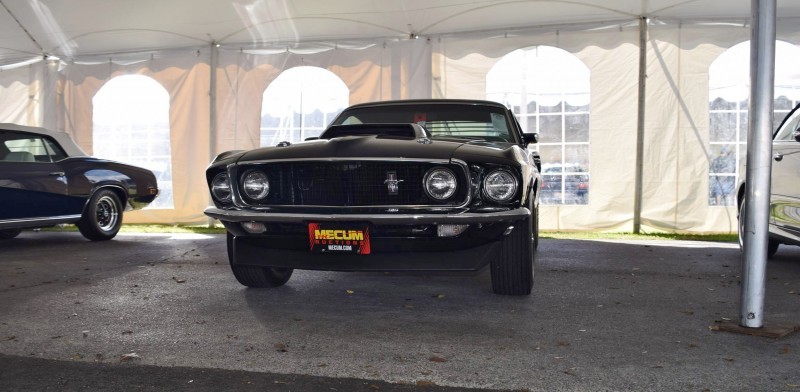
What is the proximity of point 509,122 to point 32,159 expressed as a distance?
17.3ft

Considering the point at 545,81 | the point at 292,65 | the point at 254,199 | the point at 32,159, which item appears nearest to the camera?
the point at 254,199

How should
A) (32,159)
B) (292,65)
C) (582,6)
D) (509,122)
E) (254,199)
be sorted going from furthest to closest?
(292,65) → (582,6) → (32,159) → (509,122) → (254,199)

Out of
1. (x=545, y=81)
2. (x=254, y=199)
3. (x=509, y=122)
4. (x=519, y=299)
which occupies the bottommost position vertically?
(x=519, y=299)

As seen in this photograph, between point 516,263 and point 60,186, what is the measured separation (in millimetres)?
5804

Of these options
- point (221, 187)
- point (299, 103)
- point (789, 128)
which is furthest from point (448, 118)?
point (299, 103)

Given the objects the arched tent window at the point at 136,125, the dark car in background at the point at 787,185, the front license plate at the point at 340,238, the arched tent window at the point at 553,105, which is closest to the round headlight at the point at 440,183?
the front license plate at the point at 340,238

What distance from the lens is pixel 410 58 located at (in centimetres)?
1022

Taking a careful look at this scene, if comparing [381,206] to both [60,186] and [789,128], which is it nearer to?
[789,128]

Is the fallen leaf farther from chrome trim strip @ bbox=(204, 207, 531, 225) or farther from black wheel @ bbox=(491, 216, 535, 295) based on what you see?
black wheel @ bbox=(491, 216, 535, 295)

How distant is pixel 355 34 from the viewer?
1027cm

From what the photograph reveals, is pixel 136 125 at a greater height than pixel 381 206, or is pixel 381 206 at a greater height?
pixel 136 125

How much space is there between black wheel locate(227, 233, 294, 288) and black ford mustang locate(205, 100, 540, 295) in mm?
367

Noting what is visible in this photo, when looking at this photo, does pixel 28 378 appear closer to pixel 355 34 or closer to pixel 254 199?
pixel 254 199

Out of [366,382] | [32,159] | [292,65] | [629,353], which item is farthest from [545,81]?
[366,382]
